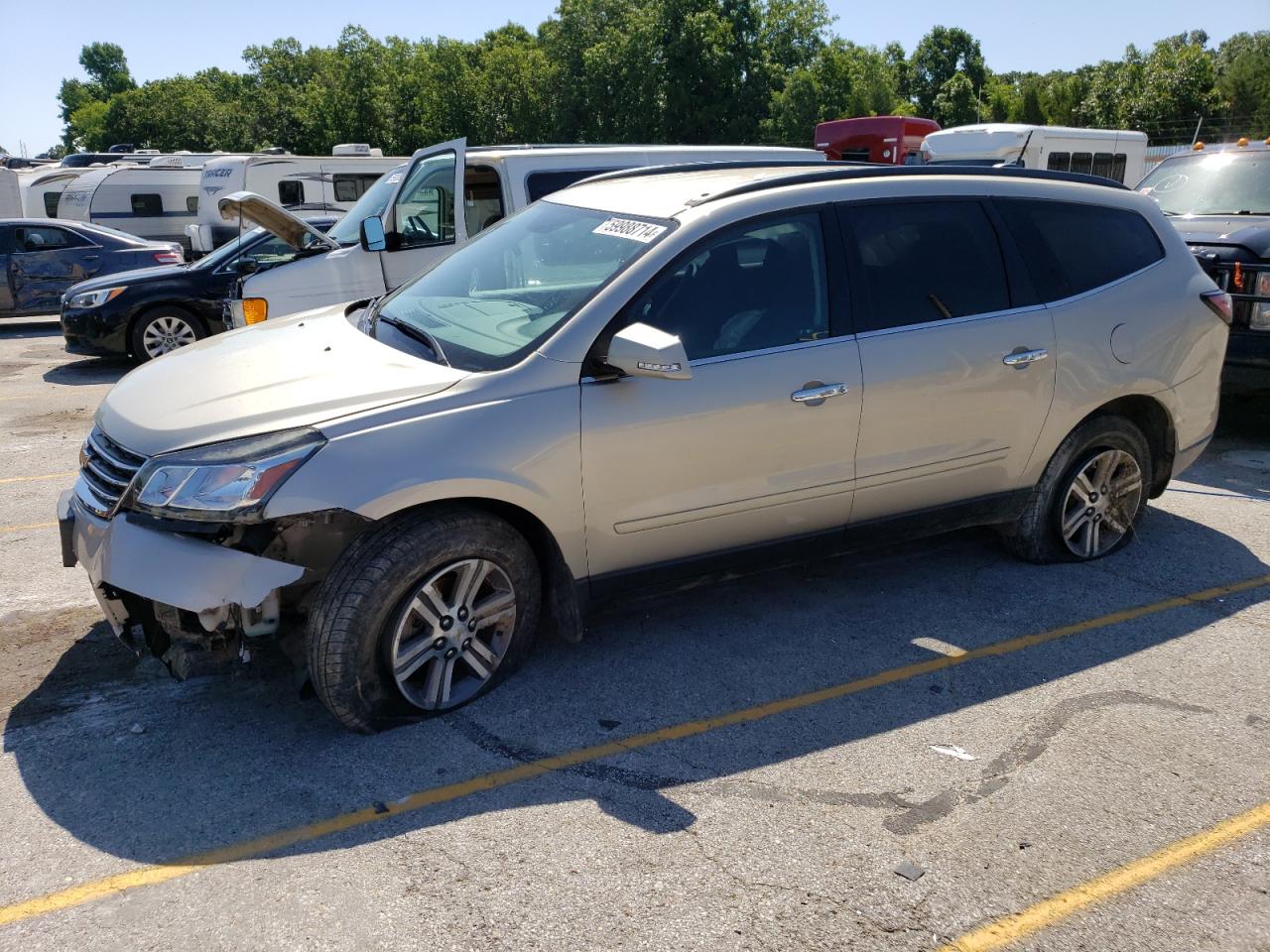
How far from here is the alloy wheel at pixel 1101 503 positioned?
17.3ft

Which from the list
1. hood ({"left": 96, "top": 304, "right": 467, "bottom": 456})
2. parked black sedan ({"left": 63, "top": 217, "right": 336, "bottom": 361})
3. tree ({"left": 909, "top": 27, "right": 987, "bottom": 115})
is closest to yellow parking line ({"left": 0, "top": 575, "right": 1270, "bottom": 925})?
hood ({"left": 96, "top": 304, "right": 467, "bottom": 456})

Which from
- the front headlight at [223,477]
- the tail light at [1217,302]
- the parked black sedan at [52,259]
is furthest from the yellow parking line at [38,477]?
the parked black sedan at [52,259]

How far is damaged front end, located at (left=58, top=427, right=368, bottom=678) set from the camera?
3322mm

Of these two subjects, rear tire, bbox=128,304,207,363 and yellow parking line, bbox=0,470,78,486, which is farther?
rear tire, bbox=128,304,207,363

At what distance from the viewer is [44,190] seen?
24.8 meters

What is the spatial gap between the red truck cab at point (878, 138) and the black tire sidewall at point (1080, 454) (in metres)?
18.0

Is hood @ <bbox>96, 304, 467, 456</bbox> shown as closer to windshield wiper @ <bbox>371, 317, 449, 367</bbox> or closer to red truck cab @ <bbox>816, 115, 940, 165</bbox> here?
windshield wiper @ <bbox>371, 317, 449, 367</bbox>

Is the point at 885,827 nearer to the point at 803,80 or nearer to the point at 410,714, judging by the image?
the point at 410,714

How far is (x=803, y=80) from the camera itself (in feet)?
123

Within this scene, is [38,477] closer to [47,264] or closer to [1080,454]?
[1080,454]

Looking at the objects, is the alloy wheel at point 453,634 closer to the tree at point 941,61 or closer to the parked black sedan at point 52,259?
the parked black sedan at point 52,259

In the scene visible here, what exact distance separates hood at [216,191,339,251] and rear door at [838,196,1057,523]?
205 inches

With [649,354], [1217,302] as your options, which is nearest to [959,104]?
[1217,302]

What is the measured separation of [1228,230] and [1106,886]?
22.0 feet
